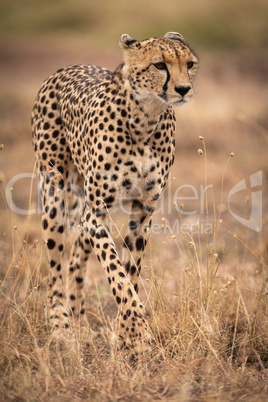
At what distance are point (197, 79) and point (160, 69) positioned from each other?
344 inches

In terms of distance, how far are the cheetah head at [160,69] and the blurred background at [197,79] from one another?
0.22 meters

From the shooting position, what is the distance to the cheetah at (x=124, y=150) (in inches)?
109

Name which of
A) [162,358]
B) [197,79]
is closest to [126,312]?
[162,358]

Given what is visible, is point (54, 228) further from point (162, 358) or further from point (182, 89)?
point (182, 89)

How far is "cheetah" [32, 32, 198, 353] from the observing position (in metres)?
2.76

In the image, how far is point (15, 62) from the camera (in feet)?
45.6

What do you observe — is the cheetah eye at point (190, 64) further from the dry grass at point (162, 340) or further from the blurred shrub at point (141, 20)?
the blurred shrub at point (141, 20)

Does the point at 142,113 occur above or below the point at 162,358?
above

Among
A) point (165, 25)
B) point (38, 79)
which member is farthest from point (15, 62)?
point (165, 25)

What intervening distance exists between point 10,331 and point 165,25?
1610 cm

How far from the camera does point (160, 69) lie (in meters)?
2.79

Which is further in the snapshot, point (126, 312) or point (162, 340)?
point (162, 340)

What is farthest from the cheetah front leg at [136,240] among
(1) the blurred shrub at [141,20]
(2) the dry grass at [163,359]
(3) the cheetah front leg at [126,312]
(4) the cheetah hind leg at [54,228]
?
(1) the blurred shrub at [141,20]

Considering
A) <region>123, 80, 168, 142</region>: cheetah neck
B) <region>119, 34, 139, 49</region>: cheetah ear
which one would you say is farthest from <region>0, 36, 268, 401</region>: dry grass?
<region>119, 34, 139, 49</region>: cheetah ear
